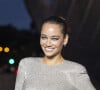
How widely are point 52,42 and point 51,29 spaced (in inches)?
3.3

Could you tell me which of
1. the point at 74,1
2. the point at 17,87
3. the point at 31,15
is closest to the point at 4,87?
the point at 74,1

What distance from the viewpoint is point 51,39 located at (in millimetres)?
2914

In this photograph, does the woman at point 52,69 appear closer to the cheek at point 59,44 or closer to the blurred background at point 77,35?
the cheek at point 59,44

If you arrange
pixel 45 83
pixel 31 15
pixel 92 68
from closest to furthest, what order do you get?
pixel 45 83
pixel 92 68
pixel 31 15

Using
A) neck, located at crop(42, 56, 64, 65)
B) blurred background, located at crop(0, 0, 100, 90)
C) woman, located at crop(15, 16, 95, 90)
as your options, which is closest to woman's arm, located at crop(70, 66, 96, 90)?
woman, located at crop(15, 16, 95, 90)

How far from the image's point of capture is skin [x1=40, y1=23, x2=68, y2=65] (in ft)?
9.53

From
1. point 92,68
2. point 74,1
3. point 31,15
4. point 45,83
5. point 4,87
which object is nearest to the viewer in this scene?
point 45,83

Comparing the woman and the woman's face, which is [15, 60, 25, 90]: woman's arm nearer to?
the woman

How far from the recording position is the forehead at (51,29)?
9.50ft

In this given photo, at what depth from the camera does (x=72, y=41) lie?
16891 millimetres

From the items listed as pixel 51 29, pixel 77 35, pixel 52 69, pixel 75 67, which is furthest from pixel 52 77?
pixel 77 35

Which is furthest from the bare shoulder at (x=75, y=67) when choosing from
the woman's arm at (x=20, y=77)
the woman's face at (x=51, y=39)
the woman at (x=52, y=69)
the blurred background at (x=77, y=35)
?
the blurred background at (x=77, y=35)

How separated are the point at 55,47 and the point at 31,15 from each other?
21619 millimetres

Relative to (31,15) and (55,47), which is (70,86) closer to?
(55,47)
